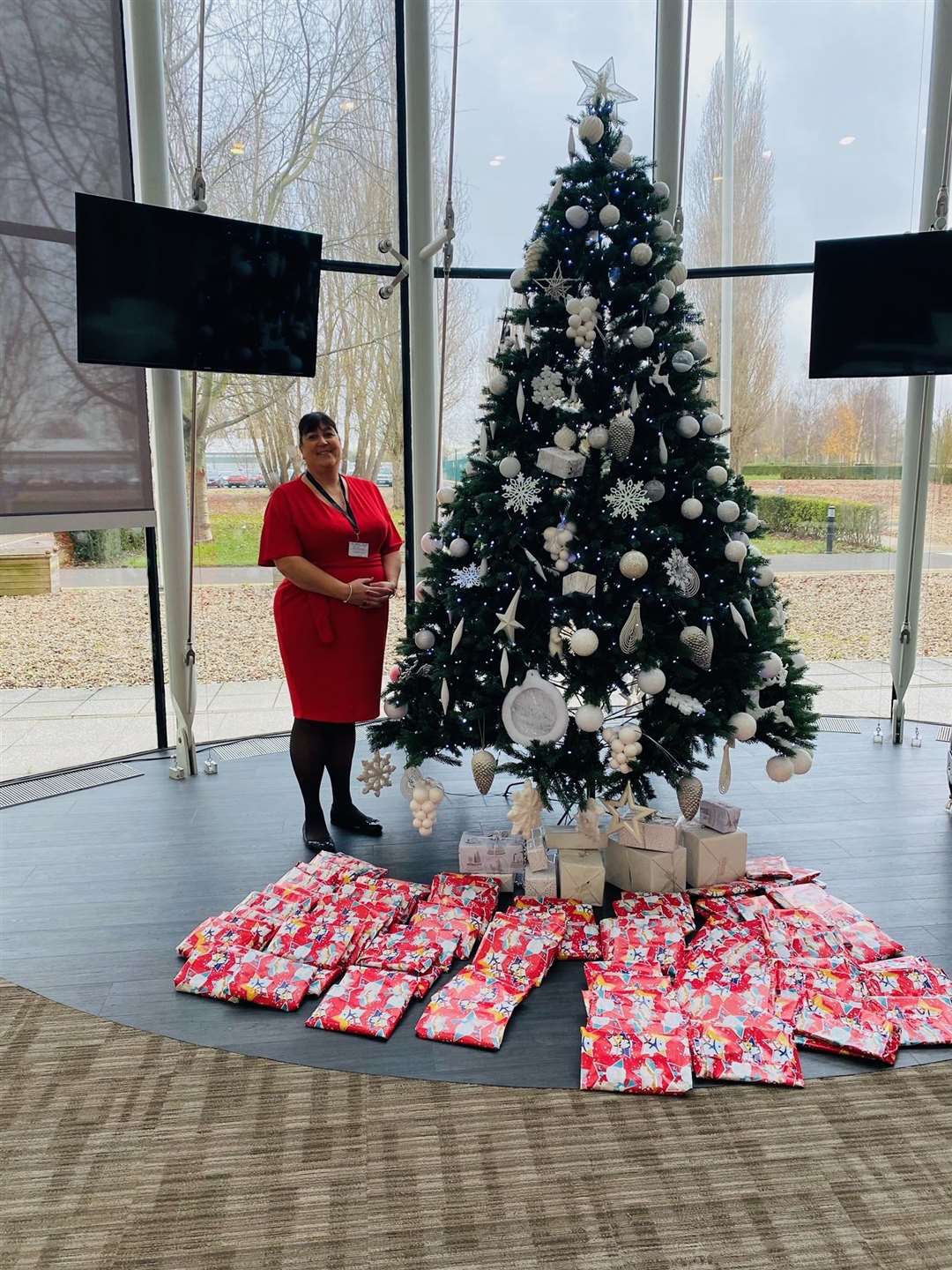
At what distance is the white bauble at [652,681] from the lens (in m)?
2.66

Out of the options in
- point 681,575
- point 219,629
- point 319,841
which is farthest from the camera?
point 219,629

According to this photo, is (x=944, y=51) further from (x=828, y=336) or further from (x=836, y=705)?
(x=836, y=705)

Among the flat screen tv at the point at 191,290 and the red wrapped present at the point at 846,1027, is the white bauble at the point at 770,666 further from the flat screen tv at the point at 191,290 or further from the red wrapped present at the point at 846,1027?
the flat screen tv at the point at 191,290

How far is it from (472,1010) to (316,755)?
1.34 meters

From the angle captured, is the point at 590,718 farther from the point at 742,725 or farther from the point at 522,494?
the point at 522,494

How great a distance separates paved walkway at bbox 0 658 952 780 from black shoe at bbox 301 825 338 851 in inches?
59.5

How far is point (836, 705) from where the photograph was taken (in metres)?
4.99

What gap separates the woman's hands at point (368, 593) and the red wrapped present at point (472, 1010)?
133 centimetres

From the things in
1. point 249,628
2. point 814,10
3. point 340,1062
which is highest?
point 814,10

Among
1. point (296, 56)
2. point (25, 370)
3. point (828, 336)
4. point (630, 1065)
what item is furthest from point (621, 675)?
point (296, 56)

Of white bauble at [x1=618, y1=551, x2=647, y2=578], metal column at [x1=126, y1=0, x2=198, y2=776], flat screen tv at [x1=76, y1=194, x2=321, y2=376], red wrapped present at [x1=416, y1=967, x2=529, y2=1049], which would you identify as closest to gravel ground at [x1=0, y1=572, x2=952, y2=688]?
metal column at [x1=126, y1=0, x2=198, y2=776]

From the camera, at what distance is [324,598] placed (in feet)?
10.5

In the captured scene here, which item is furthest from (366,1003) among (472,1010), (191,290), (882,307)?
(882,307)

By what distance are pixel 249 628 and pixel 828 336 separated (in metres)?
3.03
